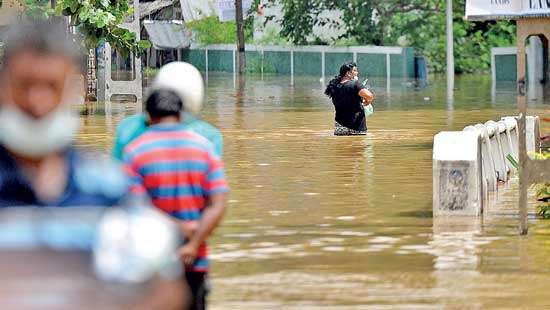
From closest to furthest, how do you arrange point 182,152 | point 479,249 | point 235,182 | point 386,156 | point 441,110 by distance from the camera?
point 182,152, point 479,249, point 235,182, point 386,156, point 441,110

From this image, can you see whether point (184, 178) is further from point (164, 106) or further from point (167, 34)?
point (167, 34)

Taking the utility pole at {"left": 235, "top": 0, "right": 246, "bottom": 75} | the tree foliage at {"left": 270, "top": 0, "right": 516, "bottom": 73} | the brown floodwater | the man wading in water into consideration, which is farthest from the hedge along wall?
the man wading in water

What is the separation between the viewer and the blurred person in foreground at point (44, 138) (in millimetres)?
4336

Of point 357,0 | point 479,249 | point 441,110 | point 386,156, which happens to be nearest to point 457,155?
point 479,249

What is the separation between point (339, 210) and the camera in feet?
49.6

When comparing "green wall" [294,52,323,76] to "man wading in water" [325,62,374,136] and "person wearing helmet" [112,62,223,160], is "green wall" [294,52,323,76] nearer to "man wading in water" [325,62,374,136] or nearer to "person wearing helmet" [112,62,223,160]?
"man wading in water" [325,62,374,136]

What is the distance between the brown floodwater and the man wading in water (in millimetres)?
263

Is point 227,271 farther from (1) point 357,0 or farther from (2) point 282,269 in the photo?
(1) point 357,0

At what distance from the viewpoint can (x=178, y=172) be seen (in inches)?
268

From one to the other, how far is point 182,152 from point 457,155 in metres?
7.69

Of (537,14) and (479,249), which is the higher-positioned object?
(537,14)

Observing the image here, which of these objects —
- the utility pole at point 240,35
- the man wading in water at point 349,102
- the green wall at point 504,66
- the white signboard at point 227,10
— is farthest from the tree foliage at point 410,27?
the man wading in water at point 349,102

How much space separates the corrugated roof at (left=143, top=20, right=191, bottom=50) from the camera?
6344 cm

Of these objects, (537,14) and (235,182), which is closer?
(537,14)
